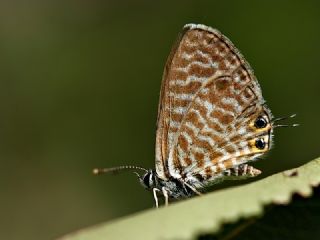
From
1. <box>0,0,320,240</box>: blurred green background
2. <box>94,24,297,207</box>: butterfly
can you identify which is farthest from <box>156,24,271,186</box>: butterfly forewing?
<box>0,0,320,240</box>: blurred green background

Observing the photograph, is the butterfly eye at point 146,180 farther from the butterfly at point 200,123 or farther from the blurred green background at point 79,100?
the blurred green background at point 79,100

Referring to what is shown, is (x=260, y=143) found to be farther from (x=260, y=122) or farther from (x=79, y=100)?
(x=79, y=100)

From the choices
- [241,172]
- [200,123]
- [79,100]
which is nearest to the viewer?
[241,172]

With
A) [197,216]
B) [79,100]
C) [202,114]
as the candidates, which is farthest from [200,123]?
[79,100]

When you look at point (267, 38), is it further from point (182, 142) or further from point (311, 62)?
point (182, 142)

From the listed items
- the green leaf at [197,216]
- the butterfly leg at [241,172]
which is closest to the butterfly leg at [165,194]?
the butterfly leg at [241,172]

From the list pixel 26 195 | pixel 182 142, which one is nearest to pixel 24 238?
pixel 26 195

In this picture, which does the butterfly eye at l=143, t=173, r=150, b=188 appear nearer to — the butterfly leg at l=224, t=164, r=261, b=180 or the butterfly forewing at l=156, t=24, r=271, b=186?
the butterfly forewing at l=156, t=24, r=271, b=186
